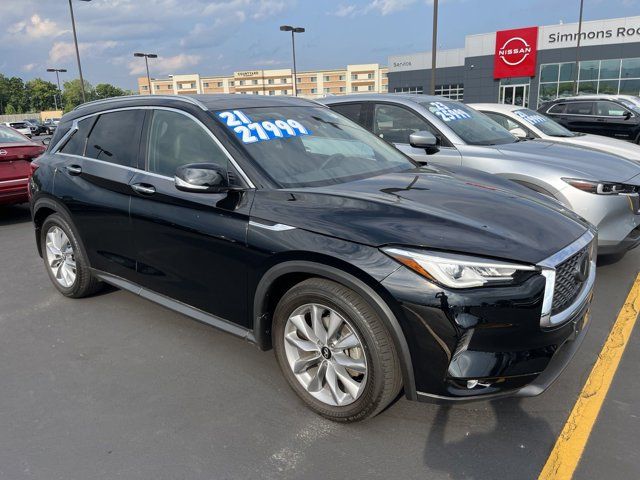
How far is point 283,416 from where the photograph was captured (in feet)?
9.48

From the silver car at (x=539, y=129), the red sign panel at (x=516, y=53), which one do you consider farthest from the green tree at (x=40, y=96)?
the silver car at (x=539, y=129)

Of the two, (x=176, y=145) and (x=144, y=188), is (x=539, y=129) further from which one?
(x=144, y=188)

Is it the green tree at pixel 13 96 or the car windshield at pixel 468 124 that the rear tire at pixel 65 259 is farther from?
the green tree at pixel 13 96

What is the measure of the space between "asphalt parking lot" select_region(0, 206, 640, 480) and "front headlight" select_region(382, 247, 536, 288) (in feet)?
2.87

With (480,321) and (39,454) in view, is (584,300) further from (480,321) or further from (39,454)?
(39,454)

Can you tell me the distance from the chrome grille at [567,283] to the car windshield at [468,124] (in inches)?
131

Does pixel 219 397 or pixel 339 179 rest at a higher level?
pixel 339 179

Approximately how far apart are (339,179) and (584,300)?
5.10ft

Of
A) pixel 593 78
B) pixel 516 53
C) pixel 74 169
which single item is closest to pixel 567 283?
pixel 74 169

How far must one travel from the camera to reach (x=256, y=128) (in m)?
3.38

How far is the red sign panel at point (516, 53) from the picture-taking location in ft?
141

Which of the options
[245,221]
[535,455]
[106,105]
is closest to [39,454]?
[245,221]

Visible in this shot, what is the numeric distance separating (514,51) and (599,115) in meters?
34.5

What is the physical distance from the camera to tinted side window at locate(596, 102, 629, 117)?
44.1ft
